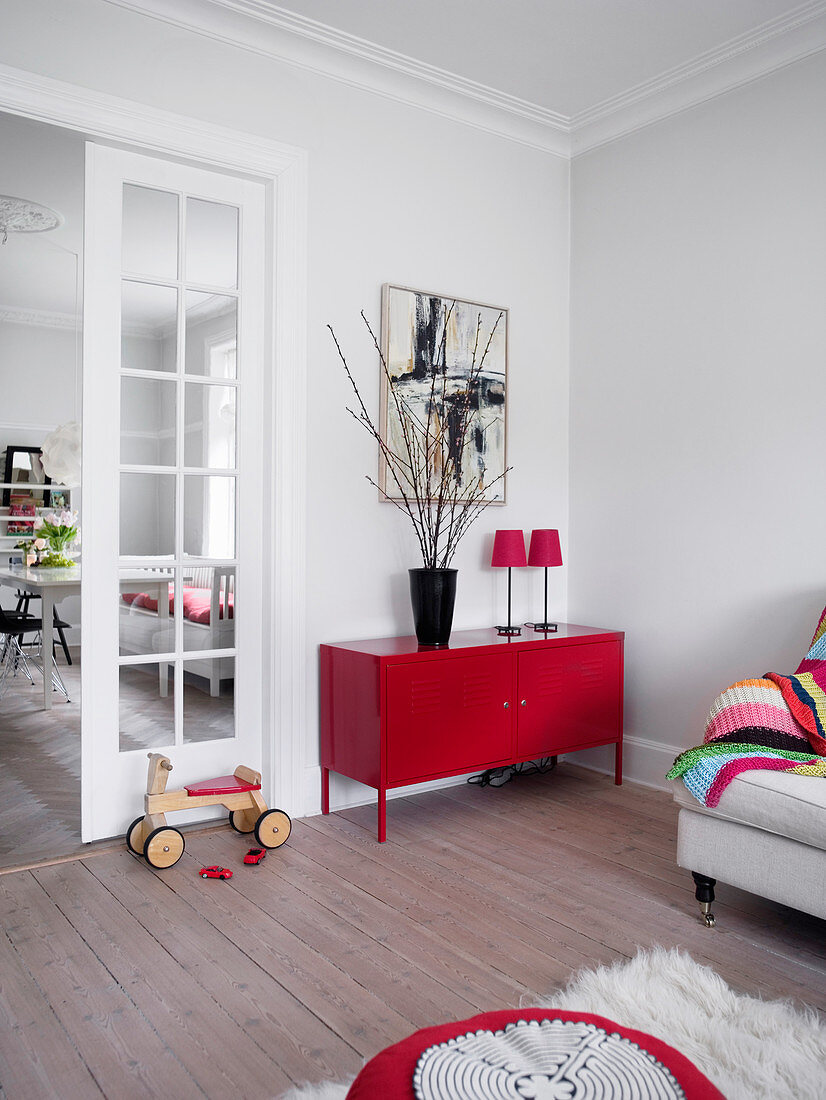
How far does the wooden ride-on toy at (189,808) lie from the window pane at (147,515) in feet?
2.33

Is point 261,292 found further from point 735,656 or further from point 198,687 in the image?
point 735,656

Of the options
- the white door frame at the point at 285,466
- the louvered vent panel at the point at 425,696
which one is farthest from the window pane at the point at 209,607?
the louvered vent panel at the point at 425,696

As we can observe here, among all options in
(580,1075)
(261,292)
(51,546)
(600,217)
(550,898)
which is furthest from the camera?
(51,546)

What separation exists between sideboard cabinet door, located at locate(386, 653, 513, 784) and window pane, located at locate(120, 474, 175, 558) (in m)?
0.93

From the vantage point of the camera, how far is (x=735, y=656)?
341 cm

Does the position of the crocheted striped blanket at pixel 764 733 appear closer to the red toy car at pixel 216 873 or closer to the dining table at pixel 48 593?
the red toy car at pixel 216 873

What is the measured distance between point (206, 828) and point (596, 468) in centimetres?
227

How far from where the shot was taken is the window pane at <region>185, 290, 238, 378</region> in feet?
10.3

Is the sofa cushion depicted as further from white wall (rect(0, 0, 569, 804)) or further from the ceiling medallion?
the ceiling medallion

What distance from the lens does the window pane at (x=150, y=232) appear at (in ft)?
9.84

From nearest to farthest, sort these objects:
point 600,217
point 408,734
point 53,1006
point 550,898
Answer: point 53,1006 → point 550,898 → point 408,734 → point 600,217

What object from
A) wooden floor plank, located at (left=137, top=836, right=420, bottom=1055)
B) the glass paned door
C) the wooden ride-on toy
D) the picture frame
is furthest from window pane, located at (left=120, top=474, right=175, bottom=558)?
wooden floor plank, located at (left=137, top=836, right=420, bottom=1055)

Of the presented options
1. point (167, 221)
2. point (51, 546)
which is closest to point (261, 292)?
point (167, 221)

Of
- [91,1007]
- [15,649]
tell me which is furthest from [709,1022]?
[15,649]
